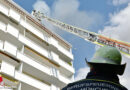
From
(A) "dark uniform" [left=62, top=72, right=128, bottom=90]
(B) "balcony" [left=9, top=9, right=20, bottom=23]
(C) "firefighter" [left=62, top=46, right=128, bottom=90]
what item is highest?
(B) "balcony" [left=9, top=9, right=20, bottom=23]

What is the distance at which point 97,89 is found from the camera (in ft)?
12.4

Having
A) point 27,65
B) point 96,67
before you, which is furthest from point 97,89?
point 27,65

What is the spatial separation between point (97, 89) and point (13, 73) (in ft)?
85.1

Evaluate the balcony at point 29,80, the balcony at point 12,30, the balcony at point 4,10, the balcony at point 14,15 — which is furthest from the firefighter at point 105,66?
the balcony at point 14,15

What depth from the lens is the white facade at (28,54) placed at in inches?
1149

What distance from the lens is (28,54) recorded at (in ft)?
115

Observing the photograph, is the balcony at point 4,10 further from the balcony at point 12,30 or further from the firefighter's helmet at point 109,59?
the firefighter's helmet at point 109,59

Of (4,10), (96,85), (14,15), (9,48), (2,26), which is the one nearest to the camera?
(96,85)

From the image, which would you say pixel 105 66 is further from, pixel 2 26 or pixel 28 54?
pixel 28 54

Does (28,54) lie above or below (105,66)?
above

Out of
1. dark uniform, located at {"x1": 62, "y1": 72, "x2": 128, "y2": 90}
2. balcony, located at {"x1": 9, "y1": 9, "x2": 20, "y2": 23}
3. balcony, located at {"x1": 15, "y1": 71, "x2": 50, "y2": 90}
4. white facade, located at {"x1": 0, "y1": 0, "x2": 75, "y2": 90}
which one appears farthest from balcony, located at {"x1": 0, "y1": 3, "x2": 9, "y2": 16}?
dark uniform, located at {"x1": 62, "y1": 72, "x2": 128, "y2": 90}

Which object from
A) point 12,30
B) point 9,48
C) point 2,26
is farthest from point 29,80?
point 2,26

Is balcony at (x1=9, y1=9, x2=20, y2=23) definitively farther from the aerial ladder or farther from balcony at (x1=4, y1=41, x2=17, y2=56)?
the aerial ladder

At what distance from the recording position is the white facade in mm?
29188
